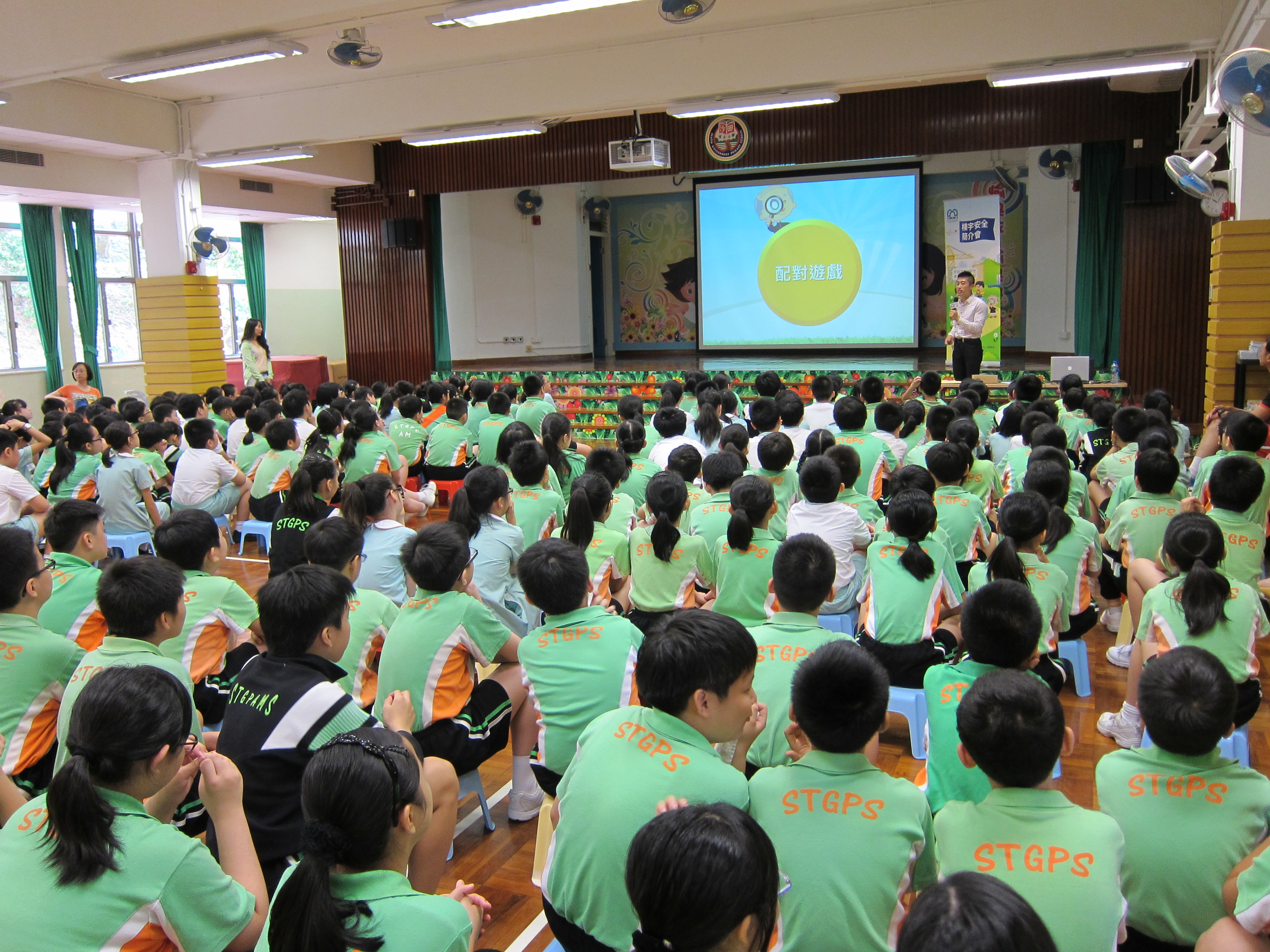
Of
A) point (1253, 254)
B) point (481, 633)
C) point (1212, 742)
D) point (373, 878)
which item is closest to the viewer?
point (373, 878)

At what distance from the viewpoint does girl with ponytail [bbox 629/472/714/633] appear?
327 centimetres

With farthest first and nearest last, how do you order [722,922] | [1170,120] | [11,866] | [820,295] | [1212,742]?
[820,295] → [1170,120] → [1212,742] → [11,866] → [722,922]

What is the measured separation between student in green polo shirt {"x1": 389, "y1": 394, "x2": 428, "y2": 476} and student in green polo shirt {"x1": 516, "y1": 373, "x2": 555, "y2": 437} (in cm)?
69

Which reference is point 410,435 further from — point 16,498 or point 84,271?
point 84,271

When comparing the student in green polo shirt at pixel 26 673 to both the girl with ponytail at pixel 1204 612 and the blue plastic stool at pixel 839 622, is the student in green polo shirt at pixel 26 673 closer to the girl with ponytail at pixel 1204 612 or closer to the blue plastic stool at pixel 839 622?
the blue plastic stool at pixel 839 622

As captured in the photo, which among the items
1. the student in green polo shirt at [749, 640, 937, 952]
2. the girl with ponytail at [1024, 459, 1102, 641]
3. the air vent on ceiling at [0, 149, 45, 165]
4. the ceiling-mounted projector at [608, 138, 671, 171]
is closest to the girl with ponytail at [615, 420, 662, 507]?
the girl with ponytail at [1024, 459, 1102, 641]

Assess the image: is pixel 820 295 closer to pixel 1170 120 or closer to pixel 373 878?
pixel 1170 120

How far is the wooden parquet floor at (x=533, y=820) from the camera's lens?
2.36 m

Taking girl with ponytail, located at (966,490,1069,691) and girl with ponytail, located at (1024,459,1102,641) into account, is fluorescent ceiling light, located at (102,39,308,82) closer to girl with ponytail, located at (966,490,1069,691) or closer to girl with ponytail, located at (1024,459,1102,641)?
girl with ponytail, located at (1024,459,1102,641)

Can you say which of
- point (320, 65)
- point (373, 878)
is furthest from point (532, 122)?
point (373, 878)

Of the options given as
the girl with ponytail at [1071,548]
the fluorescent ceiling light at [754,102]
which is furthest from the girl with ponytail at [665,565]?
the fluorescent ceiling light at [754,102]

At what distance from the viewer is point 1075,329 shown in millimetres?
10008

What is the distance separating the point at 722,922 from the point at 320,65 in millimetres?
9497

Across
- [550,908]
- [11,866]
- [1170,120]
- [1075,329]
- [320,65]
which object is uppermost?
[320,65]
